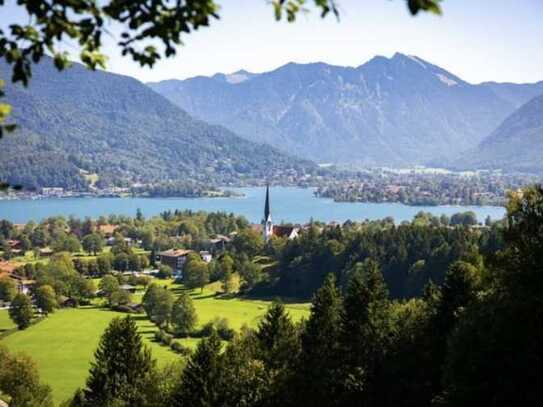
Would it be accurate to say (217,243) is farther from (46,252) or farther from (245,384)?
(245,384)

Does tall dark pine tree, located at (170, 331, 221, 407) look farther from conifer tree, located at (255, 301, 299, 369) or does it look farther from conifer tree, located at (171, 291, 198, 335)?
conifer tree, located at (171, 291, 198, 335)

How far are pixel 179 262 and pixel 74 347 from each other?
3696 cm

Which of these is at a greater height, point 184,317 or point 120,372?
point 120,372

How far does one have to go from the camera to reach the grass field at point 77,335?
34.3 metres

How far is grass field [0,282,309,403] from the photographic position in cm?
3428

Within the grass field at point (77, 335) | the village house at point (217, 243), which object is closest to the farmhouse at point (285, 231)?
the village house at point (217, 243)

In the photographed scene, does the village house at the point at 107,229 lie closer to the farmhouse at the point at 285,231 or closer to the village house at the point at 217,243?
the village house at the point at 217,243

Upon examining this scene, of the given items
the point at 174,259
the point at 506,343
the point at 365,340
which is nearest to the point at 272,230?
the point at 174,259

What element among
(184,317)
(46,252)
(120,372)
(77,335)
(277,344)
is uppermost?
(277,344)

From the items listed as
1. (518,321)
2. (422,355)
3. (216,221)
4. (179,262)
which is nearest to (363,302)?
(422,355)

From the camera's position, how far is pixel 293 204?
175 metres

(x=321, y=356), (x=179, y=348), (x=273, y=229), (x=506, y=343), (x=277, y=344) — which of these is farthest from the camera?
(x=273, y=229)

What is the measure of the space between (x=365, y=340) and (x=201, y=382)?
4.28 m

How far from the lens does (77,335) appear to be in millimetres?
42781
